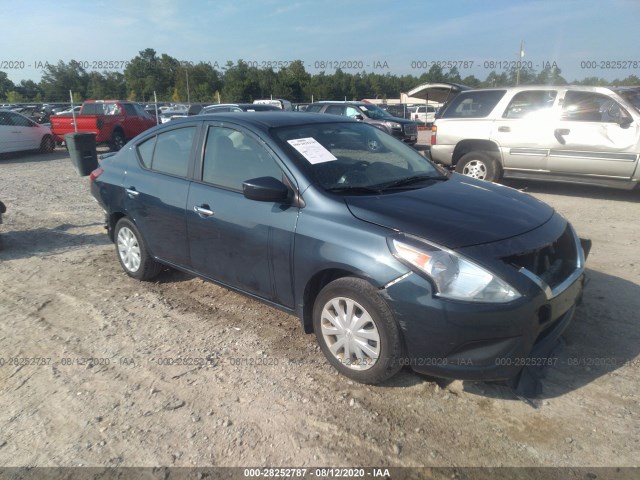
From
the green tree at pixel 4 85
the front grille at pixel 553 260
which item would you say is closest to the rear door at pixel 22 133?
the front grille at pixel 553 260

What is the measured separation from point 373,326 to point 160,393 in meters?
1.41

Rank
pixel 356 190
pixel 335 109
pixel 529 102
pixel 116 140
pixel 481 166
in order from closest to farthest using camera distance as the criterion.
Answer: pixel 356 190 → pixel 529 102 → pixel 481 166 → pixel 116 140 → pixel 335 109

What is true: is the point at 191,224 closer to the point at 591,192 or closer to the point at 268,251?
the point at 268,251

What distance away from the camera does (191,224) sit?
4.06 metres

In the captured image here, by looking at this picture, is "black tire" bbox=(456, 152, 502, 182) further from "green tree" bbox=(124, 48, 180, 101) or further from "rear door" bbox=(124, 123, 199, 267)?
"green tree" bbox=(124, 48, 180, 101)

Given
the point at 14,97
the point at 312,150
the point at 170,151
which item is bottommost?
the point at 14,97

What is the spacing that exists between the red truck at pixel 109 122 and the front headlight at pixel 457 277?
629 inches

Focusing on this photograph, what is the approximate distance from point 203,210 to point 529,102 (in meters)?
6.86

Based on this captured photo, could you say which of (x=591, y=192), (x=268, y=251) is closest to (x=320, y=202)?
(x=268, y=251)

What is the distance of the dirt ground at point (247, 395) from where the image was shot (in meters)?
2.60

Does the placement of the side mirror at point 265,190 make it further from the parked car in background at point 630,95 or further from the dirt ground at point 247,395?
the parked car in background at point 630,95

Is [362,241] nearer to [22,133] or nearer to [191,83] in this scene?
[22,133]

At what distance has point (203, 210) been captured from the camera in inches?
154

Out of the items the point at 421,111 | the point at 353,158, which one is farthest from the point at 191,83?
the point at 353,158
